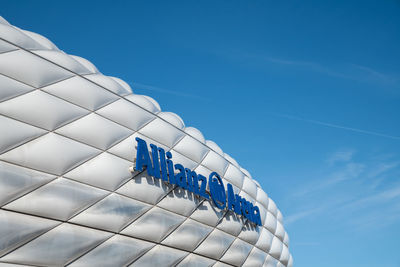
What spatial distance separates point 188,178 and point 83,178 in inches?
139

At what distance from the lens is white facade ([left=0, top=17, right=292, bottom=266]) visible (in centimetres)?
665

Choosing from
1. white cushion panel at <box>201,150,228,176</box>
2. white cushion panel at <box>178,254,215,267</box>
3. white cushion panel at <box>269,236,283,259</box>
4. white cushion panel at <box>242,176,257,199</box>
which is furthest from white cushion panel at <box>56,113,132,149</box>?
white cushion panel at <box>269,236,283,259</box>

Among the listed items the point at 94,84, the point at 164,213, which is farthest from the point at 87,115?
the point at 164,213

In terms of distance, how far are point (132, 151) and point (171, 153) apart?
5.27 feet

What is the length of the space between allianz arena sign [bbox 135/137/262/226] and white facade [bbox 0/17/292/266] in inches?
9.0

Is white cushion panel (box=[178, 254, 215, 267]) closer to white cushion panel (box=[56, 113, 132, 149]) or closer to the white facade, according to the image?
the white facade

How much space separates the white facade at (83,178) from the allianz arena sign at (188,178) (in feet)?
0.75

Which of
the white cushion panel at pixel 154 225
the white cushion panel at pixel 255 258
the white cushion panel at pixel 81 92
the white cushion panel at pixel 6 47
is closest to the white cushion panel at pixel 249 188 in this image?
the white cushion panel at pixel 255 258

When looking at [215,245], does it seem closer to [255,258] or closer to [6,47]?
[255,258]

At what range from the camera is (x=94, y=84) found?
909cm

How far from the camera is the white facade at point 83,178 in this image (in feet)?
21.8

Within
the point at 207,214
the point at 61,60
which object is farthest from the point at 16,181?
the point at 207,214

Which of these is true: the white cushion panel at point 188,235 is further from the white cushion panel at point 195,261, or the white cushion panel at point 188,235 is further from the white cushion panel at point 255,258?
the white cushion panel at point 255,258

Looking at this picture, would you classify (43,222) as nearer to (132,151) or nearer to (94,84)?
(132,151)
